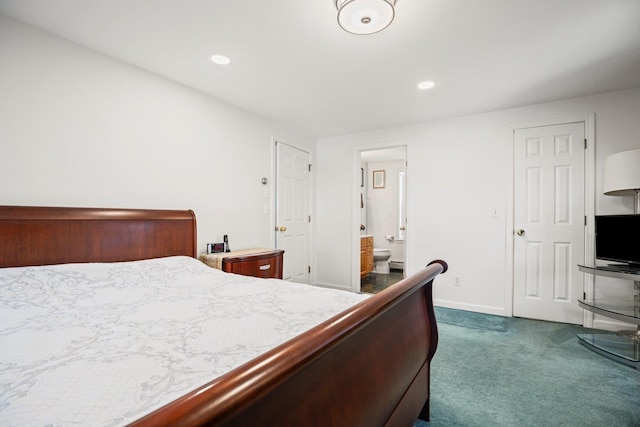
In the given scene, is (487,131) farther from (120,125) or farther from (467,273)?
(120,125)

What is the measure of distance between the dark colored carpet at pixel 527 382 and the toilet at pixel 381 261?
276 centimetres

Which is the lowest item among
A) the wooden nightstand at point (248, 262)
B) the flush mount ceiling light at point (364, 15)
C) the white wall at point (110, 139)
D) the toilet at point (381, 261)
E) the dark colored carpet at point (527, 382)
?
the dark colored carpet at point (527, 382)

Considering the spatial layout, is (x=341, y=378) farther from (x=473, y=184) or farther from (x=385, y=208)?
(x=385, y=208)

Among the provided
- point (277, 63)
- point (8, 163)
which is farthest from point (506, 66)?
point (8, 163)

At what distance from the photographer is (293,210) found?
418 cm

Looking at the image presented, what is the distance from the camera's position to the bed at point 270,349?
51cm

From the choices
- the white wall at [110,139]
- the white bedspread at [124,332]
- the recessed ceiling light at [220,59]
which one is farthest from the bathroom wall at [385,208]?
the white bedspread at [124,332]

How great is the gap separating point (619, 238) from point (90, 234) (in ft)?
14.0

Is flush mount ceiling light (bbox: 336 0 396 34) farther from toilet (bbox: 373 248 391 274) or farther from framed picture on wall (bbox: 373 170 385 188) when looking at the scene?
framed picture on wall (bbox: 373 170 385 188)

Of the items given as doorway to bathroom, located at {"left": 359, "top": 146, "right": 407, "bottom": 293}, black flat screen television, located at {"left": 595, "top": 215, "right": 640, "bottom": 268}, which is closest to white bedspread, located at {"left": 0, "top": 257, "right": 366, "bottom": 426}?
black flat screen television, located at {"left": 595, "top": 215, "right": 640, "bottom": 268}

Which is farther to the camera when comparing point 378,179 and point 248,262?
point 378,179

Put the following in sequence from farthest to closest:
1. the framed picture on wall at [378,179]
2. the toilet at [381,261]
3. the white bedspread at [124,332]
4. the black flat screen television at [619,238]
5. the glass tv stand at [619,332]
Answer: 1. the framed picture on wall at [378,179]
2. the toilet at [381,261]
3. the black flat screen television at [619,238]
4. the glass tv stand at [619,332]
5. the white bedspread at [124,332]

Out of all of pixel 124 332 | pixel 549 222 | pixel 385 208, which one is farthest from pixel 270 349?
pixel 385 208

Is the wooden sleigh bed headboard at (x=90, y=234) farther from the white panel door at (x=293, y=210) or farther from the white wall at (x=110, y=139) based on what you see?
the white panel door at (x=293, y=210)
